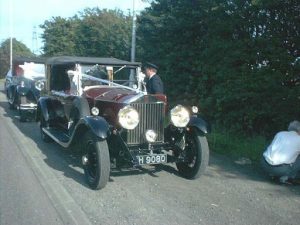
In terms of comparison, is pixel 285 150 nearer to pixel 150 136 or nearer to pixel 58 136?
pixel 150 136

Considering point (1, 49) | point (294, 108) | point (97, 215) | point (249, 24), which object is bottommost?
point (97, 215)

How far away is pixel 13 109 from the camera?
55.6 feet

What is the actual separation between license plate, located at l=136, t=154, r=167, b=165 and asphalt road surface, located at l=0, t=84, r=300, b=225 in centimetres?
40

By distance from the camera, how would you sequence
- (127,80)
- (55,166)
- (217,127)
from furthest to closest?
(217,127)
(127,80)
(55,166)

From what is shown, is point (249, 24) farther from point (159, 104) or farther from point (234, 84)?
point (159, 104)

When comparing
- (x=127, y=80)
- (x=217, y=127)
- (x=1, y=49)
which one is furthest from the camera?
(x=1, y=49)

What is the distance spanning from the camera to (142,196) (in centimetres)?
636

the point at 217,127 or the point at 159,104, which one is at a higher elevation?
the point at 159,104

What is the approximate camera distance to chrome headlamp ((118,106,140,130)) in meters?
6.85

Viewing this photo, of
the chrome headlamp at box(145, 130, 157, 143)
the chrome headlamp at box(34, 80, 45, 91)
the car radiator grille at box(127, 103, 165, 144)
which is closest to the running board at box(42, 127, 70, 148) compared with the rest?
the car radiator grille at box(127, 103, 165, 144)

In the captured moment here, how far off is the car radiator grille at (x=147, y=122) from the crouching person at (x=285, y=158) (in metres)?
1.85

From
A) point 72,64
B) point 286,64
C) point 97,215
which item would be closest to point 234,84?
point 286,64

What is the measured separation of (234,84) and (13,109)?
30.9 ft

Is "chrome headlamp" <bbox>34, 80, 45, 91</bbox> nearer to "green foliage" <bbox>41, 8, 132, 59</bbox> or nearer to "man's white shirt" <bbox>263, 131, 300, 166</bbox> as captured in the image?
"man's white shirt" <bbox>263, 131, 300, 166</bbox>
